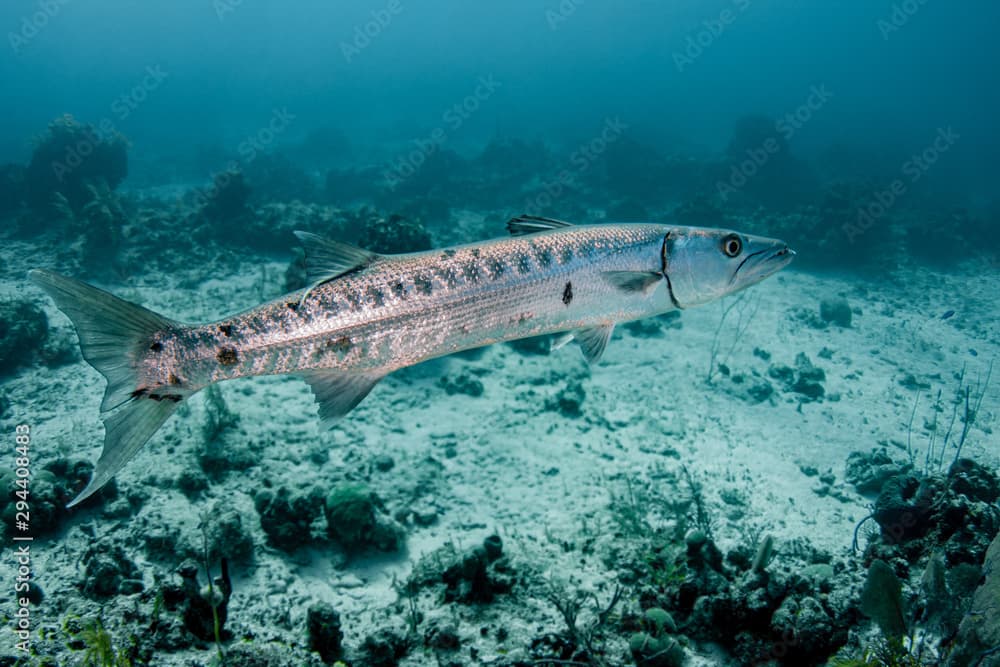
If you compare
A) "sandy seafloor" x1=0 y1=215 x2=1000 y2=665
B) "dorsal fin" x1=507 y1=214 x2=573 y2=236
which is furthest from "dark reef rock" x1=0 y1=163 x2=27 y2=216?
"dorsal fin" x1=507 y1=214 x2=573 y2=236

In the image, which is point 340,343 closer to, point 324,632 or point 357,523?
point 324,632

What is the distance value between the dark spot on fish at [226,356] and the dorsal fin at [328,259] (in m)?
0.60

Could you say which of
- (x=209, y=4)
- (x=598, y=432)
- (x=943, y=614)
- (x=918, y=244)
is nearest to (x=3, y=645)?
(x=943, y=614)

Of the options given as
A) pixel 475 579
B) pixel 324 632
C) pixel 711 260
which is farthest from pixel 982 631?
pixel 324 632

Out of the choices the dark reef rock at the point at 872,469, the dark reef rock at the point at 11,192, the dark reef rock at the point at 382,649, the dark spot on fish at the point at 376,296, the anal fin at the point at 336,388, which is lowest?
the dark reef rock at the point at 382,649

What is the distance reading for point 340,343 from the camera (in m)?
2.70

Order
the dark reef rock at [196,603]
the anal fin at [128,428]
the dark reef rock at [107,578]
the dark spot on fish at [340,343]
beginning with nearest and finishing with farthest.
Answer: the anal fin at [128,428] → the dark spot on fish at [340,343] → the dark reef rock at [196,603] → the dark reef rock at [107,578]

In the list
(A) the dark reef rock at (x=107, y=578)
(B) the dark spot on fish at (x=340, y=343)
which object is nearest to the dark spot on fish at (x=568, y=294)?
(B) the dark spot on fish at (x=340, y=343)

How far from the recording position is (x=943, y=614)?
319 centimetres

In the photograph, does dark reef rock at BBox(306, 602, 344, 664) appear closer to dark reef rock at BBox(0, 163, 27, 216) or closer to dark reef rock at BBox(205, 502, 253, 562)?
dark reef rock at BBox(205, 502, 253, 562)

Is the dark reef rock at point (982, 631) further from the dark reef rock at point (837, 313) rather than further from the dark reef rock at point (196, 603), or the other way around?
the dark reef rock at point (837, 313)

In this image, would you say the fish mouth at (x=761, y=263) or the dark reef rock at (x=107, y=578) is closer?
the fish mouth at (x=761, y=263)

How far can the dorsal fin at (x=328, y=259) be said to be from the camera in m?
2.74

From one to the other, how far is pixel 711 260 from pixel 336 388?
8.83ft
